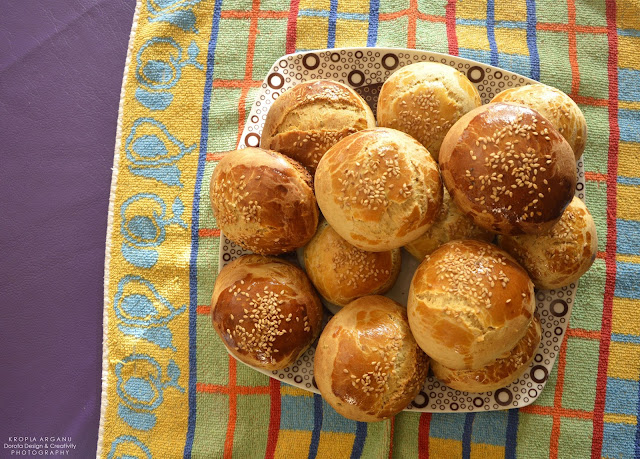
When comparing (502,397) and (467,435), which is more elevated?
(502,397)

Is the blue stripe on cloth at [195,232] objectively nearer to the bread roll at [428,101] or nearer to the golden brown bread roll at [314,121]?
the golden brown bread roll at [314,121]

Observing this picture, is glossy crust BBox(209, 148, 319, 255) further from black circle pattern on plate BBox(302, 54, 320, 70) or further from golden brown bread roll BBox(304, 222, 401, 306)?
black circle pattern on plate BBox(302, 54, 320, 70)

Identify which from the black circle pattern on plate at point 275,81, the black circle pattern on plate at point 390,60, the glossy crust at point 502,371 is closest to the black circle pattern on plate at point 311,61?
the black circle pattern on plate at point 275,81

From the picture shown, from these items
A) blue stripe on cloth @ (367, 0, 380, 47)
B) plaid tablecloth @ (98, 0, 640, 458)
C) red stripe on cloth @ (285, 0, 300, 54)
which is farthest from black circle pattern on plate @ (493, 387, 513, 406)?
red stripe on cloth @ (285, 0, 300, 54)

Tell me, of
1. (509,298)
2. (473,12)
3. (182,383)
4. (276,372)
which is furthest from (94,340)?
(473,12)

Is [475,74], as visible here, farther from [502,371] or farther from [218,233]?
[218,233]

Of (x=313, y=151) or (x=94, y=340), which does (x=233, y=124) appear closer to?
(x=313, y=151)

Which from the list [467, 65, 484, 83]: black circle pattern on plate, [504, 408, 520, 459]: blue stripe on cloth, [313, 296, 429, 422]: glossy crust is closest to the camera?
[313, 296, 429, 422]: glossy crust

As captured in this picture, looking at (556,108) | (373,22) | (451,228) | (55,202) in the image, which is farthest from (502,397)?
(55,202)
